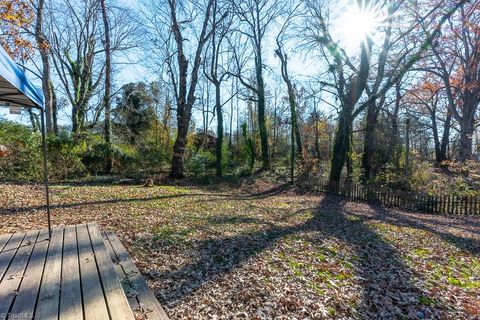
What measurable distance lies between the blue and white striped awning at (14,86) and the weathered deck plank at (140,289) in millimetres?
2139

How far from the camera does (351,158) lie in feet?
52.4

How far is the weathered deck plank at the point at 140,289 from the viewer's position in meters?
2.44

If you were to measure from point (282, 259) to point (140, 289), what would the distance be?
2.13 m

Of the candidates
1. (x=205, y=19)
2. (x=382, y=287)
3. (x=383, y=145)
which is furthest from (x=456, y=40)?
(x=382, y=287)

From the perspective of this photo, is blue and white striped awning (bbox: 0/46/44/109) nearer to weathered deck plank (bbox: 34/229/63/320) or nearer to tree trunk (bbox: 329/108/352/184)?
weathered deck plank (bbox: 34/229/63/320)

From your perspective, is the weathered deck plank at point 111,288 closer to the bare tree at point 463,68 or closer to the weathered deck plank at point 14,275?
the weathered deck plank at point 14,275

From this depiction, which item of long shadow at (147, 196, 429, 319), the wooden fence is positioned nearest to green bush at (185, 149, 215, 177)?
the wooden fence

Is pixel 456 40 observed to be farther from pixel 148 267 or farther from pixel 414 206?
pixel 148 267

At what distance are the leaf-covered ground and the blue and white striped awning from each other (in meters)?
2.25

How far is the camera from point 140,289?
9.21 ft

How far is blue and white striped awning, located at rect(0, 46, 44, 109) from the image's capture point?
8.14ft

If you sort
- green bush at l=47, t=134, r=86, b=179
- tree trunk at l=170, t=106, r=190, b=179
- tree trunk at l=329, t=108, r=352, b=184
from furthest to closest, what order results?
tree trunk at l=170, t=106, r=190, b=179, tree trunk at l=329, t=108, r=352, b=184, green bush at l=47, t=134, r=86, b=179

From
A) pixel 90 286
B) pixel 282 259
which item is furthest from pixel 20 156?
pixel 282 259

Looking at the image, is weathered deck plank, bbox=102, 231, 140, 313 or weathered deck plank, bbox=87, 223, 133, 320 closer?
weathered deck plank, bbox=87, 223, 133, 320
